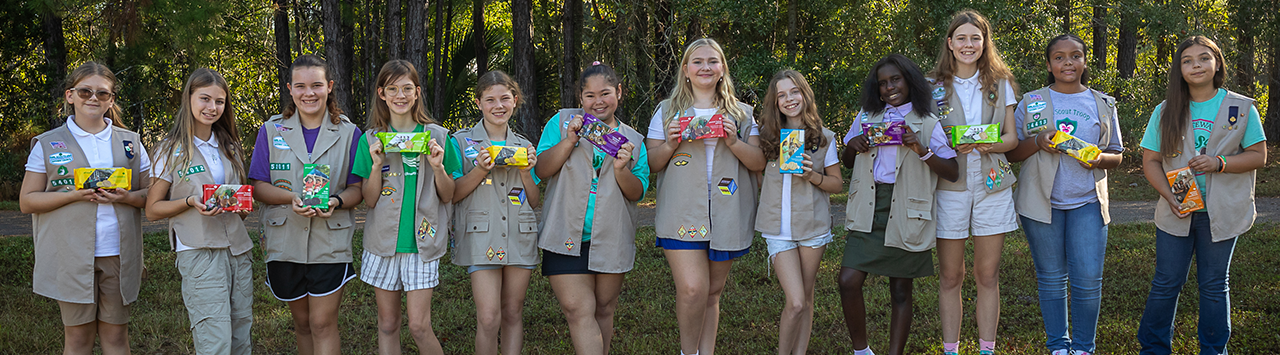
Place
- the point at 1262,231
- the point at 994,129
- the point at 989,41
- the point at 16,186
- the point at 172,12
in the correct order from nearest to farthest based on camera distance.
Result: the point at 994,129 < the point at 989,41 < the point at 1262,231 < the point at 172,12 < the point at 16,186

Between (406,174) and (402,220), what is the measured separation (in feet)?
0.79

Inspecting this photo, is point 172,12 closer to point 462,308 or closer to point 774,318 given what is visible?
point 462,308

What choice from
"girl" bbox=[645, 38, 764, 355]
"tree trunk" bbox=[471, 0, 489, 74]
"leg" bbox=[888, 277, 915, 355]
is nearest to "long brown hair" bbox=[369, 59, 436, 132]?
"girl" bbox=[645, 38, 764, 355]

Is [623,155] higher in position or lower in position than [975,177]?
higher

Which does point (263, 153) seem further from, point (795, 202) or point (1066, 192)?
point (1066, 192)

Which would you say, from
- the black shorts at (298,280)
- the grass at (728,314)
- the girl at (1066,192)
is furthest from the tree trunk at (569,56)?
the girl at (1066,192)

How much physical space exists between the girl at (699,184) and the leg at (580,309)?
464mm

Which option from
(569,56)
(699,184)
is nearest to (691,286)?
(699,184)

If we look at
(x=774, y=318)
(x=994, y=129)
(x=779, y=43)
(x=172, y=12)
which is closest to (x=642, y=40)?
(x=779, y=43)

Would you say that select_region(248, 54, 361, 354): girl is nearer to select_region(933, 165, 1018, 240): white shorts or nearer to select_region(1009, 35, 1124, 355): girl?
select_region(933, 165, 1018, 240): white shorts

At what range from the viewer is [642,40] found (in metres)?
13.1

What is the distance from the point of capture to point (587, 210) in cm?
435

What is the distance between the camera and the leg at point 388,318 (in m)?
4.23

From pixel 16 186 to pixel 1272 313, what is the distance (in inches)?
682
